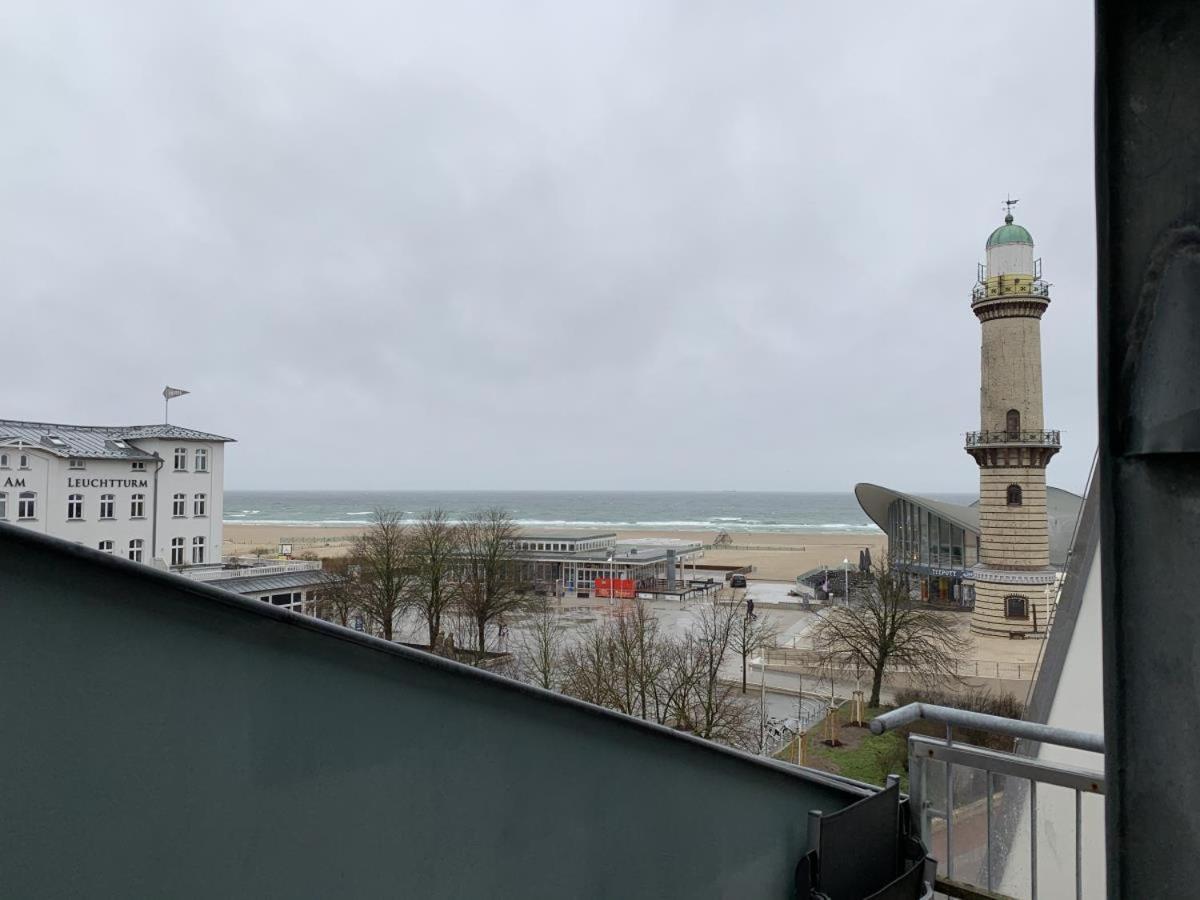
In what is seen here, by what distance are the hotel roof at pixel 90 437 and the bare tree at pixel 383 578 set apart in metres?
6.07

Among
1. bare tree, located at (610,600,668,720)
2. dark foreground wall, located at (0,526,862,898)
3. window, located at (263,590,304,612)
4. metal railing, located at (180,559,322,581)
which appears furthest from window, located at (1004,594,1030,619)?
dark foreground wall, located at (0,526,862,898)

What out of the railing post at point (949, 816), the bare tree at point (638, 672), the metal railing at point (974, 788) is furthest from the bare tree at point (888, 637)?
the railing post at point (949, 816)

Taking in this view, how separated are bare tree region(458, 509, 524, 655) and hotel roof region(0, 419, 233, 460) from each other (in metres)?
8.68

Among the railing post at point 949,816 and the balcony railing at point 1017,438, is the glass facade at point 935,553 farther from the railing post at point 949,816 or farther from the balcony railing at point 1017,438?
the railing post at point 949,816

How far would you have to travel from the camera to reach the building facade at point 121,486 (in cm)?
1530

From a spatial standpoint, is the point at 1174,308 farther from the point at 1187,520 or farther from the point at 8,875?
the point at 8,875

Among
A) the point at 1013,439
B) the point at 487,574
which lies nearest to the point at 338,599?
the point at 487,574

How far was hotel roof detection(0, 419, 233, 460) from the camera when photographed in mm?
15742

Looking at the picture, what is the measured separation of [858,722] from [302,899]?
17.6m

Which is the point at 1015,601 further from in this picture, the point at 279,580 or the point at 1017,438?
the point at 279,580

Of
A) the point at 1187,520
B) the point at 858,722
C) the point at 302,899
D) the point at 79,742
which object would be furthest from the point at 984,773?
the point at 858,722

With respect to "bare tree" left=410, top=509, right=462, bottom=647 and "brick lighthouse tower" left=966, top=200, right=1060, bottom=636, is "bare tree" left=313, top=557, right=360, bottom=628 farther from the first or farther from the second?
"brick lighthouse tower" left=966, top=200, right=1060, bottom=636

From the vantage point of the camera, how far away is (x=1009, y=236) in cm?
2672

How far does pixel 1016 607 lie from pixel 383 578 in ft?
73.7
